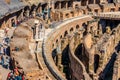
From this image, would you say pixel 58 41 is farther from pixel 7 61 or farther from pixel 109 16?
pixel 109 16

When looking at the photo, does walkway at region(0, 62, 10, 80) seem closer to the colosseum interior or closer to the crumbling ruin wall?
the colosseum interior

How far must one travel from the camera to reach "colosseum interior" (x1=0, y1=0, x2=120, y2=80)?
30562 mm

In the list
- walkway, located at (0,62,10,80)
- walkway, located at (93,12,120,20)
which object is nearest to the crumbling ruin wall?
walkway, located at (0,62,10,80)

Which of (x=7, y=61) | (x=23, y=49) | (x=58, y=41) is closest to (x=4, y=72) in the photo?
(x=7, y=61)

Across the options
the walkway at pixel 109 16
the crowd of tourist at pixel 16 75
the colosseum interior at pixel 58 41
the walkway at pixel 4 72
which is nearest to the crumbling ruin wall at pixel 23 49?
the colosseum interior at pixel 58 41

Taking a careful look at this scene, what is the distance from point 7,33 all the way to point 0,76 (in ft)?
44.5

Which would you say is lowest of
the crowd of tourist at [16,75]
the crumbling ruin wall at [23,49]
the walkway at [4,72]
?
the walkway at [4,72]

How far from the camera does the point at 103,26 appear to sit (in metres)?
53.1

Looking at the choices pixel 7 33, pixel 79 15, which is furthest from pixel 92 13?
pixel 7 33

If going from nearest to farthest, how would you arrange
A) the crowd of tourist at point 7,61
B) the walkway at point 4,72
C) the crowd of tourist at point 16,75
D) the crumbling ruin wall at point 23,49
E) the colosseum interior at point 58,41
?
the crowd of tourist at point 16,75 < the crowd of tourist at point 7,61 < the walkway at point 4,72 < the crumbling ruin wall at point 23,49 < the colosseum interior at point 58,41

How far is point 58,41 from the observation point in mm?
43344

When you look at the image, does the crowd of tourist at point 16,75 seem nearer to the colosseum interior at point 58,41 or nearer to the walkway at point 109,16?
the colosseum interior at point 58,41

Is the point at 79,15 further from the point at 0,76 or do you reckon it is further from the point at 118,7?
the point at 0,76

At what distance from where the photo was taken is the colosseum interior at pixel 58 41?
3056cm
